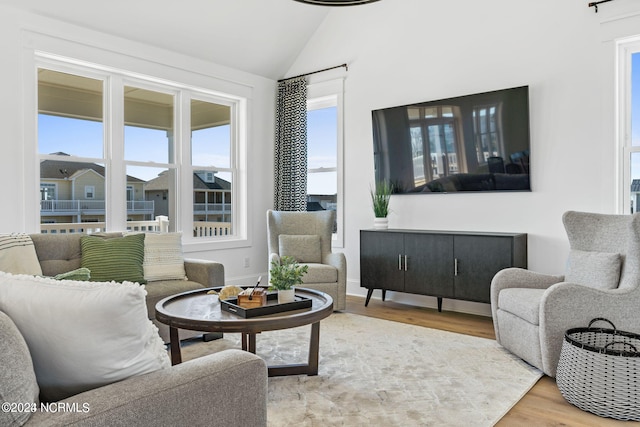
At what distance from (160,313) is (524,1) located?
395 cm

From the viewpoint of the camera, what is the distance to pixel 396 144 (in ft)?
16.1

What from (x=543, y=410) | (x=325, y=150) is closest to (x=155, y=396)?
(x=543, y=410)

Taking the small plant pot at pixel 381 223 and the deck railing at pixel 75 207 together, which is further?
the small plant pot at pixel 381 223

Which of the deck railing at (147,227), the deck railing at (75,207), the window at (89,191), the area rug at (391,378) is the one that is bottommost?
the area rug at (391,378)

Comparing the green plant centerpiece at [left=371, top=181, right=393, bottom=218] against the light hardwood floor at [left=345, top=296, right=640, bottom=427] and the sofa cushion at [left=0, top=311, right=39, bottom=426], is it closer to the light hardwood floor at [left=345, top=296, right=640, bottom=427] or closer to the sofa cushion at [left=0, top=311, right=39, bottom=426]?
the light hardwood floor at [left=345, top=296, right=640, bottom=427]

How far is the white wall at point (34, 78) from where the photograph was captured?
3.78m

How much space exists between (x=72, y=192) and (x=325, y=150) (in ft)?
9.10

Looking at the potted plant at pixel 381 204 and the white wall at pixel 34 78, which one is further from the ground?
the white wall at pixel 34 78

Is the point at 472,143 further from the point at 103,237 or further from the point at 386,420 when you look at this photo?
the point at 103,237

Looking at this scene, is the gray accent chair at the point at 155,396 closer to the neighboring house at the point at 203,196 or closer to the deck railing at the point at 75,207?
the deck railing at the point at 75,207

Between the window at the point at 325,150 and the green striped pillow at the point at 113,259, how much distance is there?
8.32 ft

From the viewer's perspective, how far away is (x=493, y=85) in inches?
171

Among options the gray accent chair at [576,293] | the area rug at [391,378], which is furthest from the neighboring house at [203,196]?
the gray accent chair at [576,293]

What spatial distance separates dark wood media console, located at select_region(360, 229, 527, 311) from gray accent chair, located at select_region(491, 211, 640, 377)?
619 millimetres
